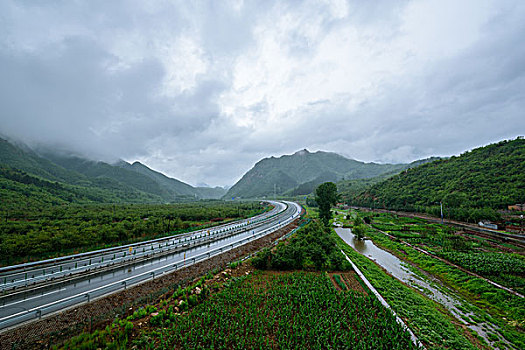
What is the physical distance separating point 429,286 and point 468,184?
64.2 meters

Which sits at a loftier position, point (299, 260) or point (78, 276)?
point (78, 276)

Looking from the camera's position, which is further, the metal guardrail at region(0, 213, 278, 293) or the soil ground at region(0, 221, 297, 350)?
the metal guardrail at region(0, 213, 278, 293)

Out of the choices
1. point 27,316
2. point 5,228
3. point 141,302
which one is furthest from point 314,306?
point 5,228

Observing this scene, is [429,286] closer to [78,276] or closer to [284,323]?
[284,323]

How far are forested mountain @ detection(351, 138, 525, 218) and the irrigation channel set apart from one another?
36.9 meters

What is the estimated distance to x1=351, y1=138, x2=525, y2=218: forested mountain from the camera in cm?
5172

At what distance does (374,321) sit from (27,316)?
2235cm

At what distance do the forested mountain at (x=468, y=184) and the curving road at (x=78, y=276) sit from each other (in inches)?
Result: 2565

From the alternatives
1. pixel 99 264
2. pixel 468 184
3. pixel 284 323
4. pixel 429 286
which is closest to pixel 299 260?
pixel 284 323

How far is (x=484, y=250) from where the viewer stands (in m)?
28.7

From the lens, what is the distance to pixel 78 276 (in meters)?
19.3

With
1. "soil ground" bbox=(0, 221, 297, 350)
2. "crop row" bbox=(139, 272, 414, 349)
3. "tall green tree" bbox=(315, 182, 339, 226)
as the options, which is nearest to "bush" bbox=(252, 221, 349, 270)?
"crop row" bbox=(139, 272, 414, 349)

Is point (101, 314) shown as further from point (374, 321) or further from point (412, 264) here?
point (412, 264)

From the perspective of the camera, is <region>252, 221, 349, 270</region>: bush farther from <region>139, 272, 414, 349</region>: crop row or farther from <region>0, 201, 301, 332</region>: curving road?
<region>0, 201, 301, 332</region>: curving road
